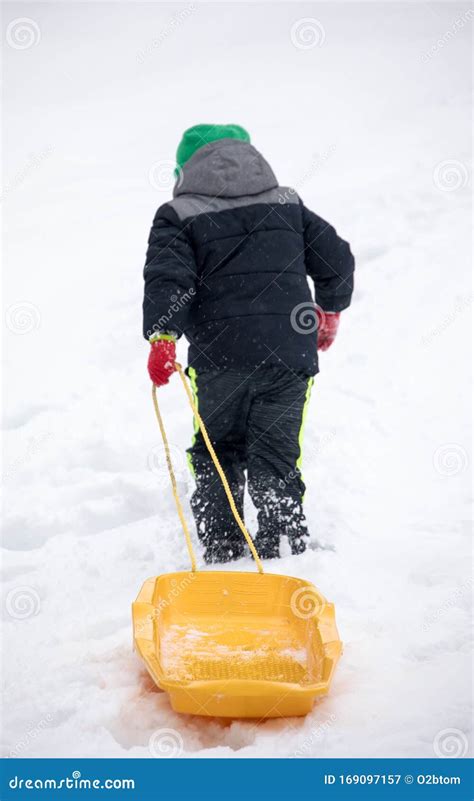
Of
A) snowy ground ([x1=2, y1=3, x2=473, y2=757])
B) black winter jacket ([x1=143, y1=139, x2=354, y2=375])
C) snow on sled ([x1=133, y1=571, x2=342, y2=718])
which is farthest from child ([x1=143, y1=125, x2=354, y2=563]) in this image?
snow on sled ([x1=133, y1=571, x2=342, y2=718])

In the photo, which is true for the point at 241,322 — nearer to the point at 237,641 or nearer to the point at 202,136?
the point at 202,136

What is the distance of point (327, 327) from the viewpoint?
294cm

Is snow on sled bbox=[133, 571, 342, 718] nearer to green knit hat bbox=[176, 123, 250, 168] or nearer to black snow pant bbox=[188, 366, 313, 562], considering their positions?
black snow pant bbox=[188, 366, 313, 562]

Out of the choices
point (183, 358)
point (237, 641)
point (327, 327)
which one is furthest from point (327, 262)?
point (183, 358)

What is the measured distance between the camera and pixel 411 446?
3.62m

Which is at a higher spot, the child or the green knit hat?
the green knit hat

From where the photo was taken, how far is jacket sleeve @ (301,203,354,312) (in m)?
2.72

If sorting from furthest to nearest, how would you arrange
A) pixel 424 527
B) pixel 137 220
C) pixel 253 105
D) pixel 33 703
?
pixel 253 105 → pixel 137 220 → pixel 424 527 → pixel 33 703

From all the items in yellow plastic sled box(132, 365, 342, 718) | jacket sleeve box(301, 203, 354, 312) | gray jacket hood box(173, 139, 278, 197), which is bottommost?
yellow plastic sled box(132, 365, 342, 718)

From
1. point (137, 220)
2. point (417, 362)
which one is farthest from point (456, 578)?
point (137, 220)

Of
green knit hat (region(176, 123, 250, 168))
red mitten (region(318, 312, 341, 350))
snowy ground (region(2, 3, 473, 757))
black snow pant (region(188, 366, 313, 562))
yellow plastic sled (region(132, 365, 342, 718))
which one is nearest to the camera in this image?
yellow plastic sled (region(132, 365, 342, 718))

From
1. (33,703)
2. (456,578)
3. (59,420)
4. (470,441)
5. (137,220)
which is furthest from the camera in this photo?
(137,220)

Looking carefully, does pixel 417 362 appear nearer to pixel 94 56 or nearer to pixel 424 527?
pixel 424 527

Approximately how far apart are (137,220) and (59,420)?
3798mm
